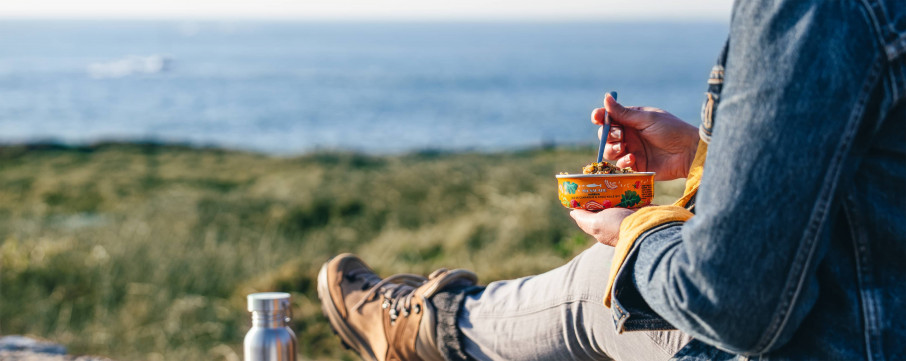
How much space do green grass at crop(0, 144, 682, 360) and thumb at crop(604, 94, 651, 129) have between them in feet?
7.66

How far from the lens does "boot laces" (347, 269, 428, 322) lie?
6.93 feet

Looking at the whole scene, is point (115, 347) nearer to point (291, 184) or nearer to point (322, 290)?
point (322, 290)

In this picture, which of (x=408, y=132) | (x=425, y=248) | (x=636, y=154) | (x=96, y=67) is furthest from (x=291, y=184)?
(x=96, y=67)

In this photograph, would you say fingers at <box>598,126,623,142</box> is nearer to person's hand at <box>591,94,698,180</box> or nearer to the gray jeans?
person's hand at <box>591,94,698,180</box>

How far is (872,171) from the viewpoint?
107 cm

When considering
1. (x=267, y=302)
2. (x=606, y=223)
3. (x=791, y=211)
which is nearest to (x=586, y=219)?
(x=606, y=223)

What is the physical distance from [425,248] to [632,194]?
13.3 feet

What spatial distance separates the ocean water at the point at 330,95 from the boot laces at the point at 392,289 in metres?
7.62

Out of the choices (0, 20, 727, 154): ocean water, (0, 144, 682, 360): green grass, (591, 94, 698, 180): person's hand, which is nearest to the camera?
(591, 94, 698, 180): person's hand

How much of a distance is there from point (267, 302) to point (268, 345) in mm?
90

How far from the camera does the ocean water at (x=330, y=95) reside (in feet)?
99.1

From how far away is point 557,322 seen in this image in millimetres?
1801

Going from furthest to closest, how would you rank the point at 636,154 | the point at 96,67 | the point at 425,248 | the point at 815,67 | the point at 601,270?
the point at 96,67 < the point at 425,248 < the point at 636,154 < the point at 601,270 < the point at 815,67

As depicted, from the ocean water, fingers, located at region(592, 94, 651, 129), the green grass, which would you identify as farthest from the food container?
the ocean water
